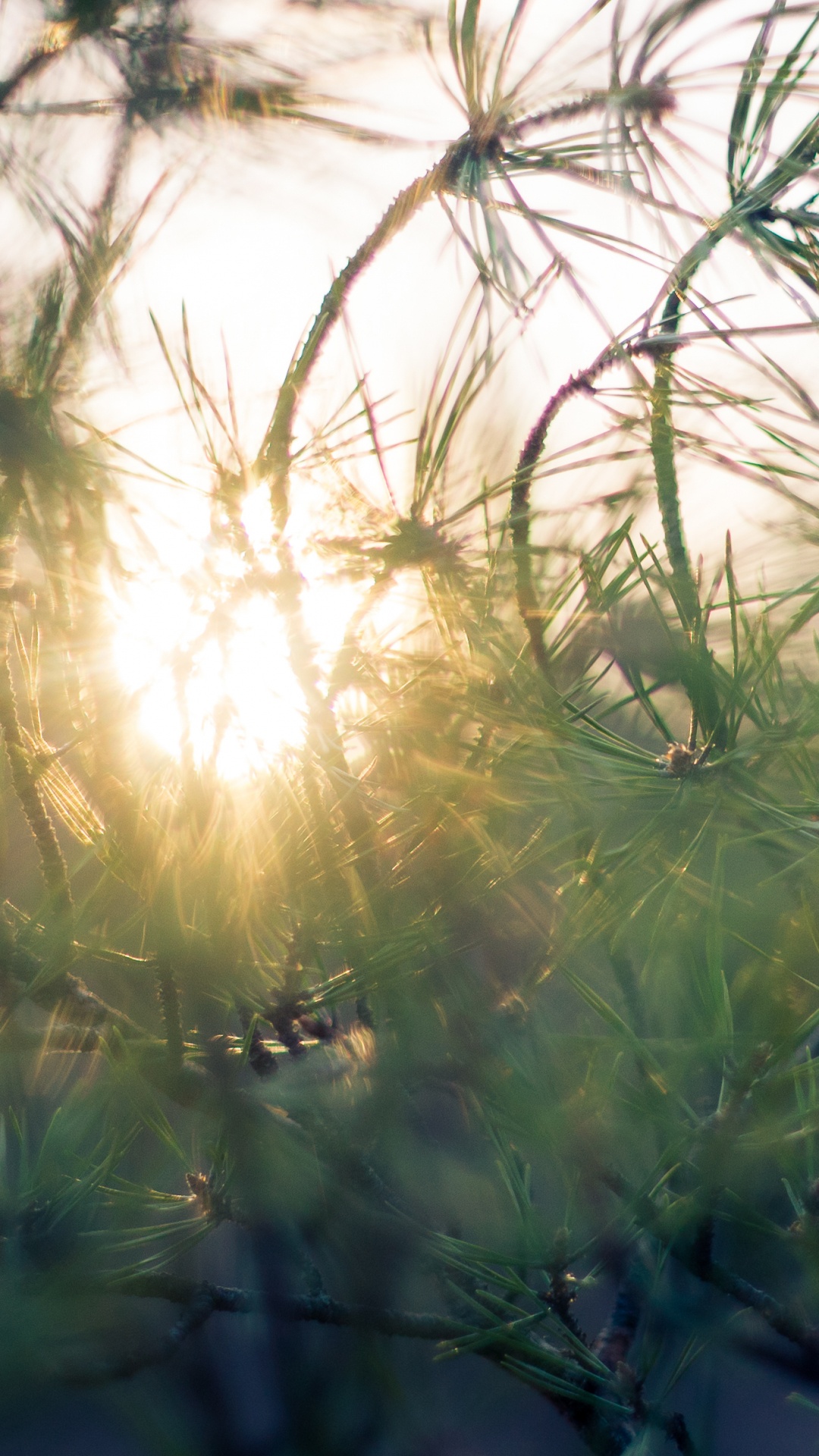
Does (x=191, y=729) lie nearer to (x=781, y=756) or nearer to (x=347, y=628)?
(x=347, y=628)

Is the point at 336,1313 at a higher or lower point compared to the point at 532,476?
lower

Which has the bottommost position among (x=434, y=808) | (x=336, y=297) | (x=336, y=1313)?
(x=336, y=1313)

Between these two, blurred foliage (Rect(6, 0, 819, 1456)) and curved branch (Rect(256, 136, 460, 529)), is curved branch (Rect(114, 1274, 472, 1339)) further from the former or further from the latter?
curved branch (Rect(256, 136, 460, 529))

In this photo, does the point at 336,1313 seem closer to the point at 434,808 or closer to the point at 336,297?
the point at 434,808

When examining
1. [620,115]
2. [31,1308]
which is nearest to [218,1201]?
[31,1308]

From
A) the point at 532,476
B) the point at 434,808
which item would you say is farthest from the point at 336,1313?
the point at 532,476

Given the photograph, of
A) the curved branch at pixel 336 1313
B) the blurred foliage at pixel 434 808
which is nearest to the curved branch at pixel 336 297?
the blurred foliage at pixel 434 808

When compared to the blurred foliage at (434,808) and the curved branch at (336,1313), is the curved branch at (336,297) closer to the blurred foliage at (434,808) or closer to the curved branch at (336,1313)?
the blurred foliage at (434,808)

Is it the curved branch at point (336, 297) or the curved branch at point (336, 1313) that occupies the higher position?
the curved branch at point (336, 297)
